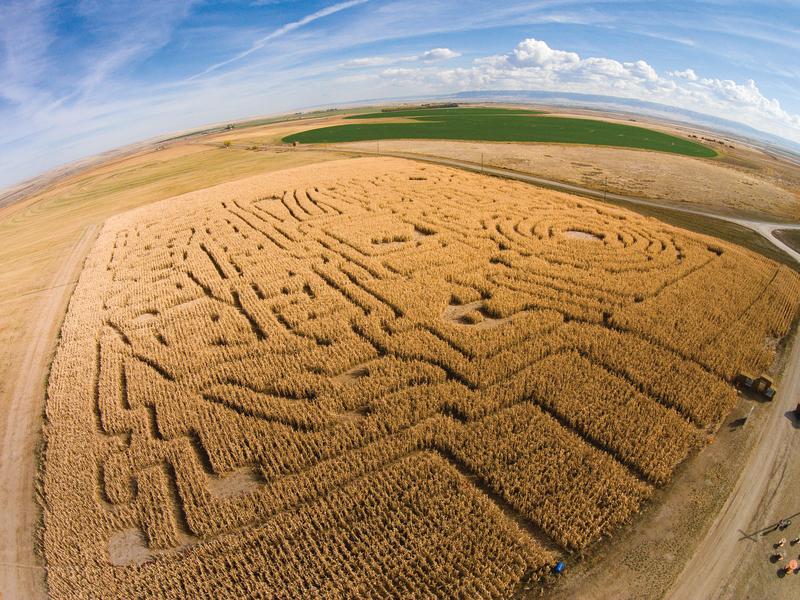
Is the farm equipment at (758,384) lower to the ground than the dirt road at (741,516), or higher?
higher

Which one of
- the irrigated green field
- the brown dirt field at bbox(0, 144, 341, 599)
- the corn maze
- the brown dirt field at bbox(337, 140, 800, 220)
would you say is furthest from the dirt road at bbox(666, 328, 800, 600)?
the irrigated green field

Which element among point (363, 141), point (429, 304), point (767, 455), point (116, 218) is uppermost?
point (363, 141)

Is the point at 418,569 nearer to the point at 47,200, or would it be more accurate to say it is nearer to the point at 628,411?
the point at 628,411

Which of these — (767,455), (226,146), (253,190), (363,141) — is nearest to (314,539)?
(767,455)

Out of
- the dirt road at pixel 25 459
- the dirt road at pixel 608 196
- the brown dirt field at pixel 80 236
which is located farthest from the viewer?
the dirt road at pixel 608 196

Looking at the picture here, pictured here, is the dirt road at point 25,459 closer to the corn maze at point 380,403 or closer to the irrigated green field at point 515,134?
the corn maze at point 380,403

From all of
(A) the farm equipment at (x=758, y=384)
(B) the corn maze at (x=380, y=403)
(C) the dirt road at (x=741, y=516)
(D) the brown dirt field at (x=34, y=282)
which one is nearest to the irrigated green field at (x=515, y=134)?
(D) the brown dirt field at (x=34, y=282)

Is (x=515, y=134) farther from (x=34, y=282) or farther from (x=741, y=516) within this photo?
(x=741, y=516)
